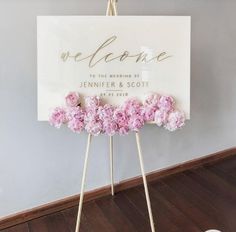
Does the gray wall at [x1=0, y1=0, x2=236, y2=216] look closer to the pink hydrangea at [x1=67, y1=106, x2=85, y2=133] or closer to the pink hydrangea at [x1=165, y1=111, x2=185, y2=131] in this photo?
the pink hydrangea at [x1=67, y1=106, x2=85, y2=133]

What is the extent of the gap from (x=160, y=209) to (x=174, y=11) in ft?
4.15

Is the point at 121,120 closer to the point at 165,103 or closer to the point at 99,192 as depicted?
the point at 165,103

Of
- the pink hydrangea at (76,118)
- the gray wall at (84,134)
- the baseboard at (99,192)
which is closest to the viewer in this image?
the pink hydrangea at (76,118)

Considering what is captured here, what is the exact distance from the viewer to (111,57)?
1513 mm

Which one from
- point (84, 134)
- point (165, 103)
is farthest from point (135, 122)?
point (84, 134)

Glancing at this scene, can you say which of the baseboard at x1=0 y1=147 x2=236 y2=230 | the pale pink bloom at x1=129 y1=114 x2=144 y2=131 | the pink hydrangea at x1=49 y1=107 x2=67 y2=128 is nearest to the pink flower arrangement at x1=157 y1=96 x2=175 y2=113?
the pale pink bloom at x1=129 y1=114 x2=144 y2=131

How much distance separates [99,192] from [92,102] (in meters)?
0.86

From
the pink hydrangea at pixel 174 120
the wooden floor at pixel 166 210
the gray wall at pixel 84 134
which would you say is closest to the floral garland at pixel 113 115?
the pink hydrangea at pixel 174 120

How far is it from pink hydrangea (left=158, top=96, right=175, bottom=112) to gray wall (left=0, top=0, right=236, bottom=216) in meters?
0.68

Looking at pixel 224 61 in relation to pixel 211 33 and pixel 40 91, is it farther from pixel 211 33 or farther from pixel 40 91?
pixel 40 91

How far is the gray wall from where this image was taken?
1.75m

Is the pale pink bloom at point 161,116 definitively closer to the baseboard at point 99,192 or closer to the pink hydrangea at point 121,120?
the pink hydrangea at point 121,120

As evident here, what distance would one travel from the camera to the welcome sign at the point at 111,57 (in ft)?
4.87

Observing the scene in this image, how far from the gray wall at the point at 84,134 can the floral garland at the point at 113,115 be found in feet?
1.39
